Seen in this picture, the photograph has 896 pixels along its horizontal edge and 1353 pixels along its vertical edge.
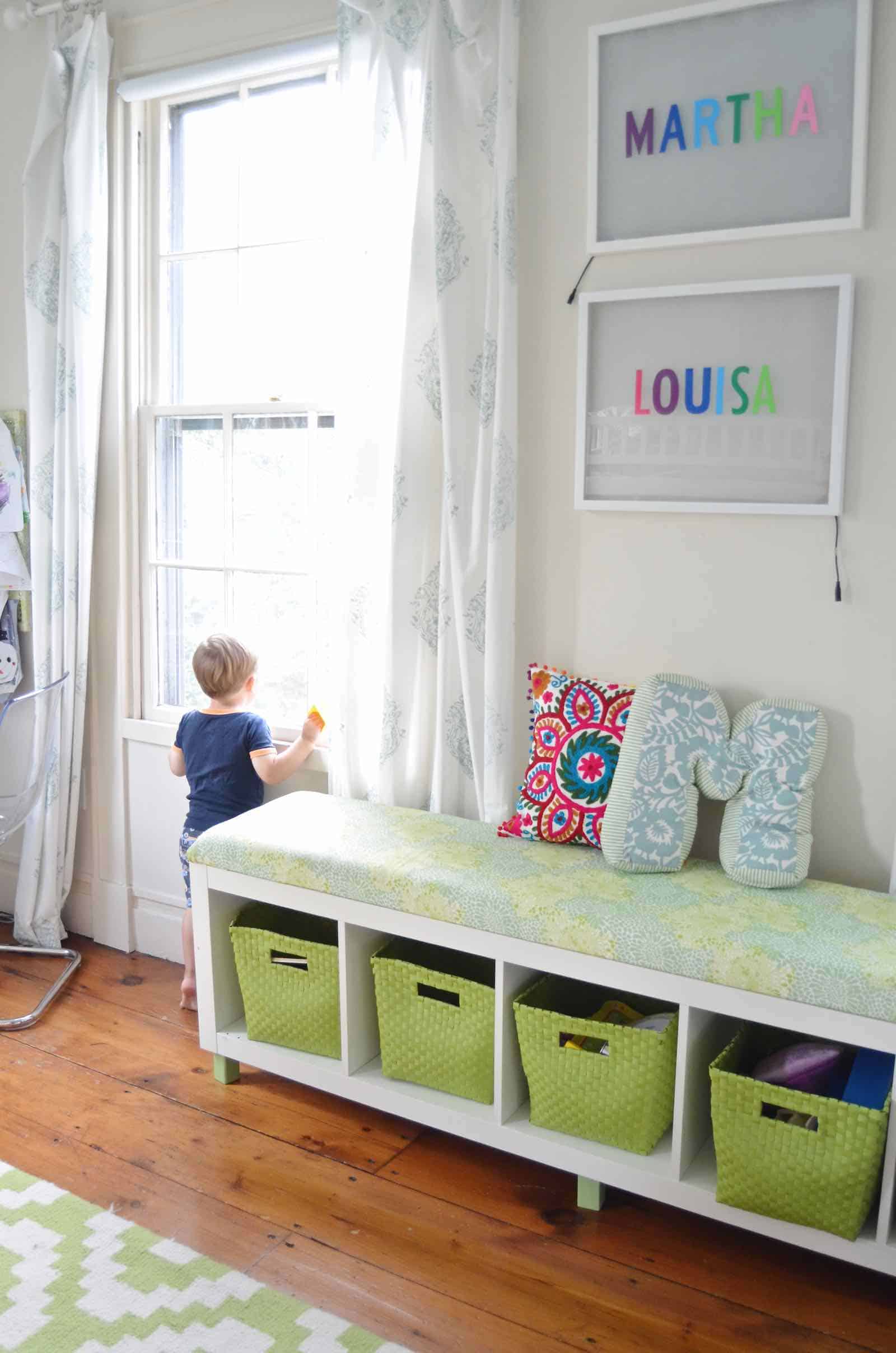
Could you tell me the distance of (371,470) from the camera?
8.57 ft

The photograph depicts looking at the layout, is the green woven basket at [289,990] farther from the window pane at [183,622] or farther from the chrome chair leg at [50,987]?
the window pane at [183,622]

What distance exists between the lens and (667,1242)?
2.05 metres

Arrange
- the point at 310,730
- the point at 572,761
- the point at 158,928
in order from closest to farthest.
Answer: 1. the point at 572,761
2. the point at 310,730
3. the point at 158,928

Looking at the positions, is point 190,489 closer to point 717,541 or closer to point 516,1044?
point 717,541

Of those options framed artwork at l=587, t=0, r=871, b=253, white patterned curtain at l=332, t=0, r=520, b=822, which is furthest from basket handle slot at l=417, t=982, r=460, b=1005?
framed artwork at l=587, t=0, r=871, b=253

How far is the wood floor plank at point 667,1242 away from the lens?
1.89 meters

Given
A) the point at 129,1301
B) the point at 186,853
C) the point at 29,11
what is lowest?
the point at 129,1301

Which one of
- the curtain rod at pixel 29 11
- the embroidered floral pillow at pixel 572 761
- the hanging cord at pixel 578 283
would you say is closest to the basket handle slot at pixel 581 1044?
the embroidered floral pillow at pixel 572 761

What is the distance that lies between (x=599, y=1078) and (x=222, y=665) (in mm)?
1269

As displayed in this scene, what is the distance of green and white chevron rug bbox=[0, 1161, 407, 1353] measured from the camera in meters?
1.81

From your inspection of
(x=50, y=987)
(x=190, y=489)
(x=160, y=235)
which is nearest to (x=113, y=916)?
(x=50, y=987)

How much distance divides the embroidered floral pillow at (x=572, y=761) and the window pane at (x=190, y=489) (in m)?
1.05

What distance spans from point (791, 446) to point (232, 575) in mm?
1421

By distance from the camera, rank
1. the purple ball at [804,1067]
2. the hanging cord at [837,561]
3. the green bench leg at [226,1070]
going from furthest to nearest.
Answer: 1. the green bench leg at [226,1070]
2. the hanging cord at [837,561]
3. the purple ball at [804,1067]
